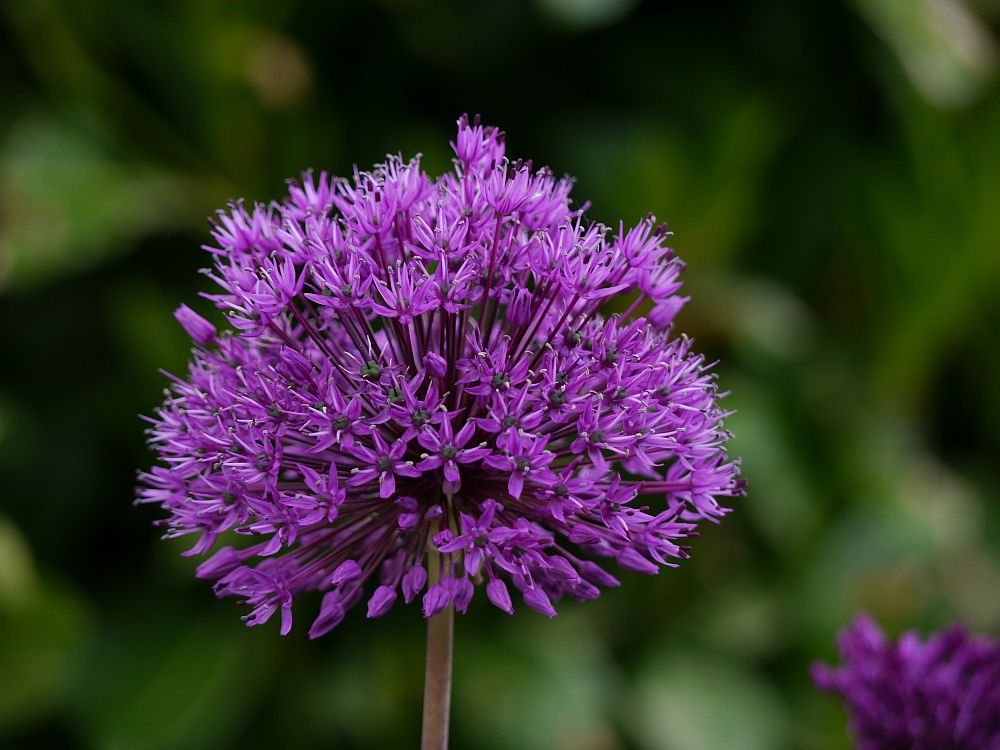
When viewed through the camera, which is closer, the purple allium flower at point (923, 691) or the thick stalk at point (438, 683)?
the thick stalk at point (438, 683)

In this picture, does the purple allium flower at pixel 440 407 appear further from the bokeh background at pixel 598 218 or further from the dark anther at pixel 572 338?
the bokeh background at pixel 598 218

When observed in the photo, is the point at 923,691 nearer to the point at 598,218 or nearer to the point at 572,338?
the point at 572,338

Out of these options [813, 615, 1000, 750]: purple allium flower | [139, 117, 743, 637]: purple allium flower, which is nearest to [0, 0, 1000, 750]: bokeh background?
[813, 615, 1000, 750]: purple allium flower

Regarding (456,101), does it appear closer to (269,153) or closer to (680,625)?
(269,153)

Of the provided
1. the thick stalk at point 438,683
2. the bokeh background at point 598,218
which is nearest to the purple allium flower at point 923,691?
the thick stalk at point 438,683

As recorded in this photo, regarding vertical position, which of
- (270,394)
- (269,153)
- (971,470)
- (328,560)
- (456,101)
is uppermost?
(456,101)

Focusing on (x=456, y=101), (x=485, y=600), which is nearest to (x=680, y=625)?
(x=485, y=600)

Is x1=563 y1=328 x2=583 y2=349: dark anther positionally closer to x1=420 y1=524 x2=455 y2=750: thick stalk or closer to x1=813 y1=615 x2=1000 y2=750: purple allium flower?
x1=420 y1=524 x2=455 y2=750: thick stalk
